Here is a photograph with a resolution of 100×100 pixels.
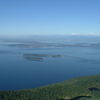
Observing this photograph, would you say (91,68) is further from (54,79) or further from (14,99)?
(14,99)

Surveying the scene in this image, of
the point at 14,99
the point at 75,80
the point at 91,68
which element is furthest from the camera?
the point at 91,68

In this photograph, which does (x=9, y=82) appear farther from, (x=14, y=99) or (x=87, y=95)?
(x=87, y=95)

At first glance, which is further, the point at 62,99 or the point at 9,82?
the point at 9,82

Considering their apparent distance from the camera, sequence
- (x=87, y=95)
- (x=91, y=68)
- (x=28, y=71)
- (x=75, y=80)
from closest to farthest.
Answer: (x=87, y=95) < (x=75, y=80) < (x=28, y=71) < (x=91, y=68)

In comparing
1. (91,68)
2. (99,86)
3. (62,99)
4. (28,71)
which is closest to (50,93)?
(62,99)

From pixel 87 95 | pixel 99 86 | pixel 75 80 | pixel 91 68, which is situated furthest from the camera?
pixel 91 68

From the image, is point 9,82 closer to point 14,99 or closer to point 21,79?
point 21,79

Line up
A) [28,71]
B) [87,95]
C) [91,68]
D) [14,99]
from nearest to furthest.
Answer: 1. [14,99]
2. [87,95]
3. [28,71]
4. [91,68]

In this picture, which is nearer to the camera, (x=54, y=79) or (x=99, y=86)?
(x=99, y=86)

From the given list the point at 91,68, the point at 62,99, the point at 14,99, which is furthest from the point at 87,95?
the point at 91,68
